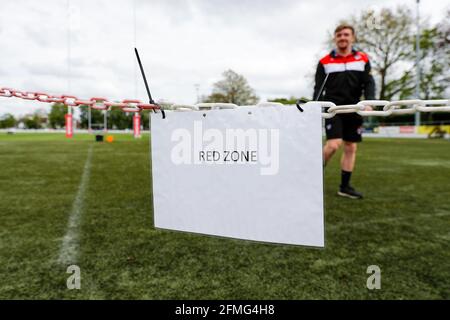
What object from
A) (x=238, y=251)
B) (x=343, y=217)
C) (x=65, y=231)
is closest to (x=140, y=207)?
(x=65, y=231)

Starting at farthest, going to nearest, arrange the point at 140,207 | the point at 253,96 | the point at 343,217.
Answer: the point at 253,96 < the point at 140,207 < the point at 343,217

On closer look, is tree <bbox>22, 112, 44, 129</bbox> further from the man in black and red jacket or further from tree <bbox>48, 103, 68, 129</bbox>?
the man in black and red jacket

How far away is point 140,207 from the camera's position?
3.40m

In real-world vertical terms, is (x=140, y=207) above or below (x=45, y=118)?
below

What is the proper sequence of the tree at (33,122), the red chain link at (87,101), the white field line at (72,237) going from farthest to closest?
the tree at (33,122), the white field line at (72,237), the red chain link at (87,101)

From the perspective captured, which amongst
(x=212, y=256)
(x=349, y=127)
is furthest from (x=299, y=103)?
(x=349, y=127)

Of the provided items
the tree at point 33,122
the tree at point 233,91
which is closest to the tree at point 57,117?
the tree at point 33,122

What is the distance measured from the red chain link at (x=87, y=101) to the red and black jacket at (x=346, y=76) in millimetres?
2558

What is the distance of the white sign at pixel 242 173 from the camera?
0.94 meters

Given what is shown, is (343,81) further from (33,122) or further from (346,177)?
(33,122)

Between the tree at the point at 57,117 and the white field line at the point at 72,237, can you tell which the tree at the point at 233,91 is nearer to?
the white field line at the point at 72,237

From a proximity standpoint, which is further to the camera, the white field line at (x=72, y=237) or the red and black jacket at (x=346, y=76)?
the red and black jacket at (x=346, y=76)
